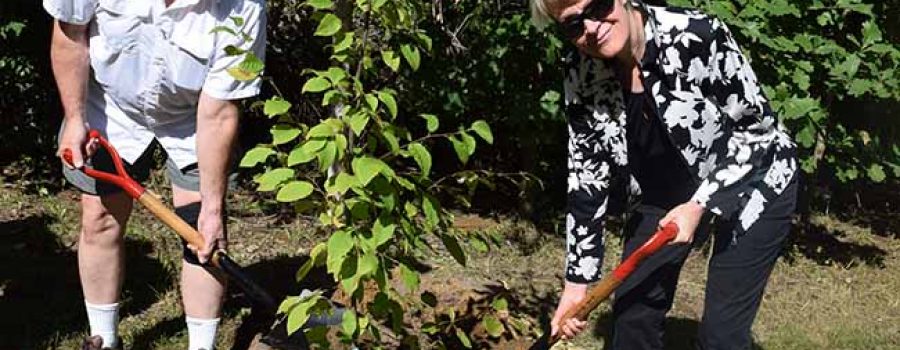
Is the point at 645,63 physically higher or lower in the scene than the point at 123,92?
higher

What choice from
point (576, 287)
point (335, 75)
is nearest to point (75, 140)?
point (335, 75)

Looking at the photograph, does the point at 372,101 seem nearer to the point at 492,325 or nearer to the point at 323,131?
the point at 323,131

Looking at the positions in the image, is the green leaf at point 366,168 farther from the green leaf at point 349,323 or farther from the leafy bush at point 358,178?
the green leaf at point 349,323

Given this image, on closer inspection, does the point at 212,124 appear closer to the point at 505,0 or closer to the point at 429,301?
the point at 429,301

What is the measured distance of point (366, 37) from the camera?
3.40m

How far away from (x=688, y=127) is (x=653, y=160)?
0.30m

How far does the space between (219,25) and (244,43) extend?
99mm

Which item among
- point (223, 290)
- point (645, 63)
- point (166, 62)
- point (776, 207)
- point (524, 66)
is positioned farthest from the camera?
point (524, 66)

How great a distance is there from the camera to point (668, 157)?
328 cm

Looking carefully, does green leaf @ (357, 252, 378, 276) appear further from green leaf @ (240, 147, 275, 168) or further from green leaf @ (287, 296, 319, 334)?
green leaf @ (240, 147, 275, 168)

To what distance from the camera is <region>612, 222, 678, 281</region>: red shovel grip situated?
9.92 ft

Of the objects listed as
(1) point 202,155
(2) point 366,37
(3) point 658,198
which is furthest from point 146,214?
(3) point 658,198

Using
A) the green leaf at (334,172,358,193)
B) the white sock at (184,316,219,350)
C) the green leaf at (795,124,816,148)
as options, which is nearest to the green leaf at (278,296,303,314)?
the green leaf at (334,172,358,193)

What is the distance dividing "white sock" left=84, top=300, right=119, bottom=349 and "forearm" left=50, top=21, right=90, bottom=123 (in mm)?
788
